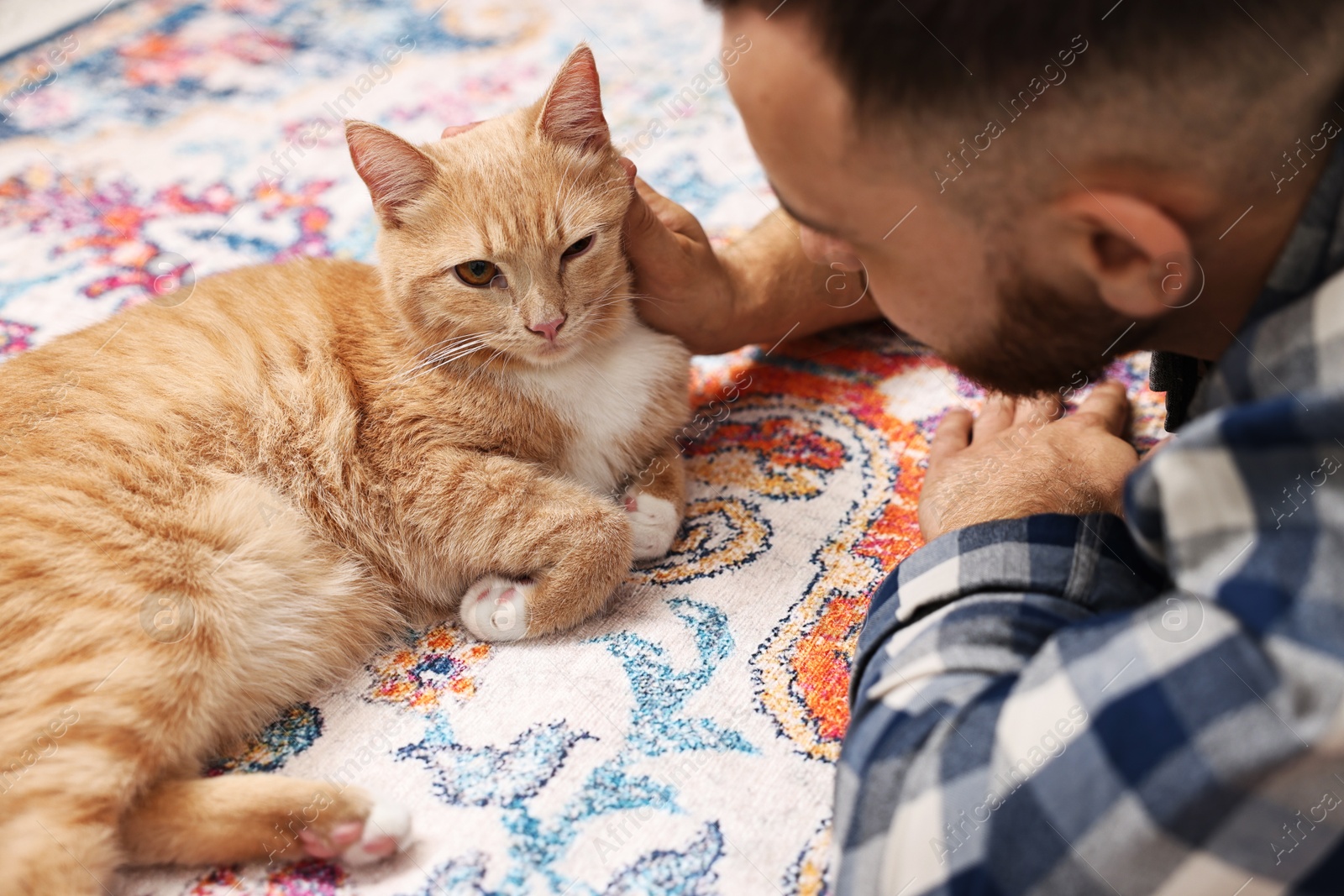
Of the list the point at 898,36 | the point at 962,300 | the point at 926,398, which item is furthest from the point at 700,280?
the point at 898,36

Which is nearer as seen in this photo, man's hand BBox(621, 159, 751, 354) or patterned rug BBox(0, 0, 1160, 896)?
patterned rug BBox(0, 0, 1160, 896)

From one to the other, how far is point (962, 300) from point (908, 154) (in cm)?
17

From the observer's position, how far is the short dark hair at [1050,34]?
0.65 meters

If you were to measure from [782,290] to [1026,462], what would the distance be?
1.77ft

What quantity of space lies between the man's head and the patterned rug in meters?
0.13

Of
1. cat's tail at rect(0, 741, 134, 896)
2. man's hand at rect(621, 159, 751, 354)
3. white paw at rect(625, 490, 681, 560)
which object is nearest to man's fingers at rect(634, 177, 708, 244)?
man's hand at rect(621, 159, 751, 354)

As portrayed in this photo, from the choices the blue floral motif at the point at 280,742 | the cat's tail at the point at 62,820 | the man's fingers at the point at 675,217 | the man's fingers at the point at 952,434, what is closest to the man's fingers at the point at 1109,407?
the man's fingers at the point at 952,434

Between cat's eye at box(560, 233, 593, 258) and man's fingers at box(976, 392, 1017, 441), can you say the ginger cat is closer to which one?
cat's eye at box(560, 233, 593, 258)

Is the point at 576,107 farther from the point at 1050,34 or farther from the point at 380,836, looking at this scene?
the point at 380,836

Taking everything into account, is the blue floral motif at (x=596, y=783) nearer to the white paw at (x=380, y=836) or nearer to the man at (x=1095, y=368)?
the white paw at (x=380, y=836)

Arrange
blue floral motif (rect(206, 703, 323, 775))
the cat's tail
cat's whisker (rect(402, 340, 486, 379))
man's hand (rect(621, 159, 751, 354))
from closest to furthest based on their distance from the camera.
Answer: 1. the cat's tail
2. blue floral motif (rect(206, 703, 323, 775))
3. cat's whisker (rect(402, 340, 486, 379))
4. man's hand (rect(621, 159, 751, 354))

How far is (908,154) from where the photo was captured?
0.76 meters

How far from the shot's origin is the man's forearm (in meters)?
1.49

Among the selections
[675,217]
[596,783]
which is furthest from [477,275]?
[596,783]
